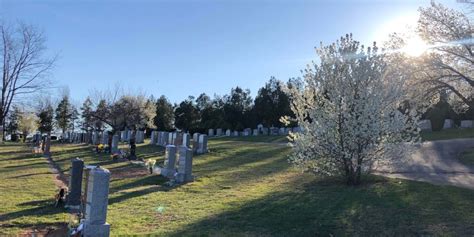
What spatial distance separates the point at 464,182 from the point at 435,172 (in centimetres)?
277

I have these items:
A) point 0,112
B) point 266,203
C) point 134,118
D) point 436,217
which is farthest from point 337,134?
point 134,118

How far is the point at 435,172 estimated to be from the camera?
15.3 meters

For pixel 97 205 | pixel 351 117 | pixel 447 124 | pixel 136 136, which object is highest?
pixel 447 124

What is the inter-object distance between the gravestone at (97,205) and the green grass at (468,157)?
15.2 m

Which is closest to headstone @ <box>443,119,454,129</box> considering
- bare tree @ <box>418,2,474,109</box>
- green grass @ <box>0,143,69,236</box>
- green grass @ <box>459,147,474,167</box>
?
bare tree @ <box>418,2,474,109</box>

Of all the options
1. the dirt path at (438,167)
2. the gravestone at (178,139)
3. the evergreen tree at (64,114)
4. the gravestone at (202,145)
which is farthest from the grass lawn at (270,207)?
the evergreen tree at (64,114)

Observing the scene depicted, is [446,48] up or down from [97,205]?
up

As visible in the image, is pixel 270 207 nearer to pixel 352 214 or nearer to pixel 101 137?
pixel 352 214

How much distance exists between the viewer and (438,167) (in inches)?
667

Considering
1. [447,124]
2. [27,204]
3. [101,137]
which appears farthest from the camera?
[447,124]

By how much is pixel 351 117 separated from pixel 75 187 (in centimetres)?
712

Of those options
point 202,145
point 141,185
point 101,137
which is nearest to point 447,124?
point 202,145

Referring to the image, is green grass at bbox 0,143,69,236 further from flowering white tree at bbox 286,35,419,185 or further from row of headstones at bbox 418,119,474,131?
row of headstones at bbox 418,119,474,131

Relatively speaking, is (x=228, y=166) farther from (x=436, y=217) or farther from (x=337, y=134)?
(x=436, y=217)
